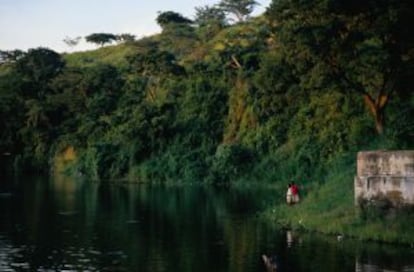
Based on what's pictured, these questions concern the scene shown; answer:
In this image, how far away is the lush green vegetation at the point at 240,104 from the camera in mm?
40406

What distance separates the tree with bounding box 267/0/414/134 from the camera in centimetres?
3981

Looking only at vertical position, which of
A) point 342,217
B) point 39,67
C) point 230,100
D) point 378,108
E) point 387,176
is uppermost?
point 39,67

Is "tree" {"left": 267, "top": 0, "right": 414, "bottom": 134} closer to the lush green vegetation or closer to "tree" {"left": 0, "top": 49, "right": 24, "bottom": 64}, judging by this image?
the lush green vegetation

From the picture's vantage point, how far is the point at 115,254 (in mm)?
28828

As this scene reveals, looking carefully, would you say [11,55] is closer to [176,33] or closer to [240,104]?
[176,33]

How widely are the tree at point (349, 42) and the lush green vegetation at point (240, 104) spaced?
0.23 feet

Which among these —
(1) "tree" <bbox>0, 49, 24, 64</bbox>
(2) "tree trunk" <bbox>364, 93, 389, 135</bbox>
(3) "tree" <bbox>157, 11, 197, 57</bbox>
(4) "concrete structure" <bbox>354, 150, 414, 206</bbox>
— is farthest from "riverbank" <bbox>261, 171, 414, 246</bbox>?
(1) "tree" <bbox>0, 49, 24, 64</bbox>

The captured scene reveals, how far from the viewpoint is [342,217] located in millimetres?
33375

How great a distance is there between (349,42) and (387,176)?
1174cm

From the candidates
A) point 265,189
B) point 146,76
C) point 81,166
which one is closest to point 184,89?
point 146,76

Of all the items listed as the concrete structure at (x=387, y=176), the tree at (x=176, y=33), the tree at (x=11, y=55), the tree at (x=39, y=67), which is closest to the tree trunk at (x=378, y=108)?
the concrete structure at (x=387, y=176)

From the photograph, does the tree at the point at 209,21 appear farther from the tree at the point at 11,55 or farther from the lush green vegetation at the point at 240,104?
the tree at the point at 11,55

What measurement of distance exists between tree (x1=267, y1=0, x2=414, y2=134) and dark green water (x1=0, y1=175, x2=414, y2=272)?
29.2 ft

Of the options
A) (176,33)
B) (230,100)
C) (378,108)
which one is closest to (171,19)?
(176,33)
